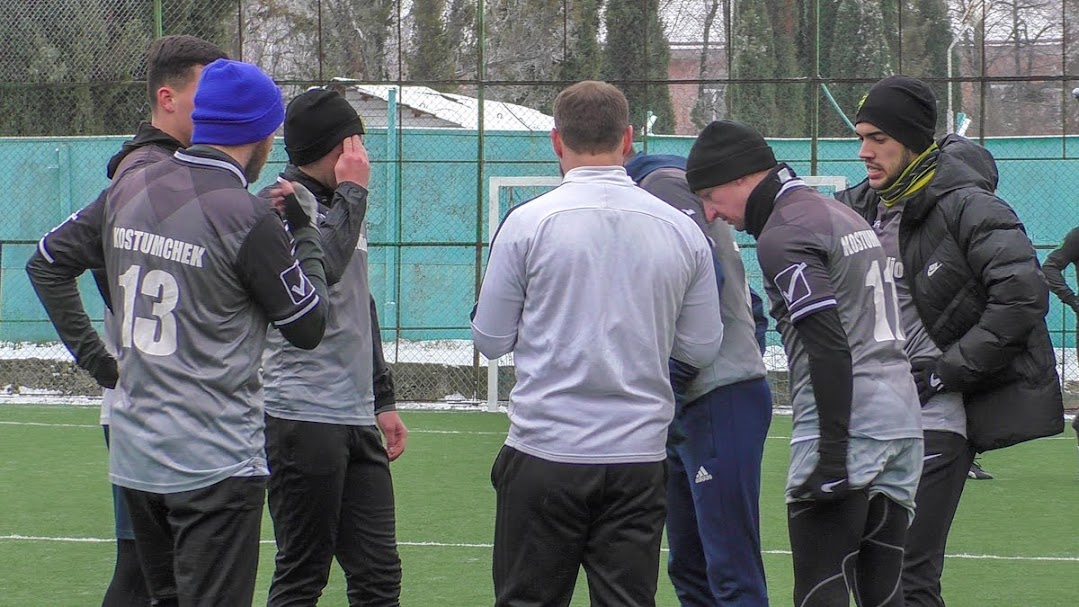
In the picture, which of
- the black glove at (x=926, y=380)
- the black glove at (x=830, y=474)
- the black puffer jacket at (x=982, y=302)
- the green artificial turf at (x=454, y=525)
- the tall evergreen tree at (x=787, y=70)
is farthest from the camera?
the tall evergreen tree at (x=787, y=70)

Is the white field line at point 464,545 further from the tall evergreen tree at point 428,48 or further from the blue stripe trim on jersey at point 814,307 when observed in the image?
the tall evergreen tree at point 428,48

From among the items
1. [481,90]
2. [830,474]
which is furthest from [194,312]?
[481,90]

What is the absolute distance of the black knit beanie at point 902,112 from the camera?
448cm

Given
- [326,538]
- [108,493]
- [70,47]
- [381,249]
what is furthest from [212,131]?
[70,47]

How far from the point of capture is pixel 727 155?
4.21 m

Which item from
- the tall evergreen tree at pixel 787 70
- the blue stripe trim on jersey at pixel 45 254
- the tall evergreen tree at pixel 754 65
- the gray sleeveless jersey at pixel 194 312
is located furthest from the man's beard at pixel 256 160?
the tall evergreen tree at pixel 787 70

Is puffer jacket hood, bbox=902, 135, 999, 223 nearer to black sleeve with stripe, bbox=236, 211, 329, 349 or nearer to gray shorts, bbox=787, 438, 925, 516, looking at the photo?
gray shorts, bbox=787, 438, 925, 516

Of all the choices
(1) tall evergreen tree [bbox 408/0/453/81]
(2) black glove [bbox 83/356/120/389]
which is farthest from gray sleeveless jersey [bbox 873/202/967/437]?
(1) tall evergreen tree [bbox 408/0/453/81]

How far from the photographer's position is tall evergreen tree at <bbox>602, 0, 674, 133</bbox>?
1471 cm

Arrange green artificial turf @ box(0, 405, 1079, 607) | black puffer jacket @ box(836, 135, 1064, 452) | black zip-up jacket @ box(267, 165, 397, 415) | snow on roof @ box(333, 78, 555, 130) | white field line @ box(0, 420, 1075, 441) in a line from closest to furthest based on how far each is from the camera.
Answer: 1. black zip-up jacket @ box(267, 165, 397, 415)
2. black puffer jacket @ box(836, 135, 1064, 452)
3. green artificial turf @ box(0, 405, 1079, 607)
4. white field line @ box(0, 420, 1075, 441)
5. snow on roof @ box(333, 78, 555, 130)

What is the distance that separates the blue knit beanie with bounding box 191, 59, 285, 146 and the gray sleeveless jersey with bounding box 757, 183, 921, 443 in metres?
1.49

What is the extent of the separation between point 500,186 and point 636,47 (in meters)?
2.51

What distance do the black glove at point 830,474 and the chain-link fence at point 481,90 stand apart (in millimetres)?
9834

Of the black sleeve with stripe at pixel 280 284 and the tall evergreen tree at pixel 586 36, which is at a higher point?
the tall evergreen tree at pixel 586 36
